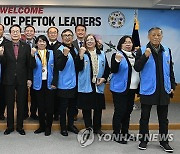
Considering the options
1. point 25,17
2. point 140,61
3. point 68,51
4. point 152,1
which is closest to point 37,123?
point 68,51

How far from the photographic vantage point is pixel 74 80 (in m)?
3.58

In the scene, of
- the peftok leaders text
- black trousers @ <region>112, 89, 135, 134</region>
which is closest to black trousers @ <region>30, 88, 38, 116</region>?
black trousers @ <region>112, 89, 135, 134</region>

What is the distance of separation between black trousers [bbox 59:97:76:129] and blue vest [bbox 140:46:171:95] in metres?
1.01

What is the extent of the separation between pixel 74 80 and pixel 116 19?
2585 mm

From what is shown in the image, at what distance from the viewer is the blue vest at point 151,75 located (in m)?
3.10

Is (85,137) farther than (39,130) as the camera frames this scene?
No

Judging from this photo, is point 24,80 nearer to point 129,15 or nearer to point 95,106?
point 95,106

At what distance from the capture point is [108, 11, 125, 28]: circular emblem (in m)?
5.71

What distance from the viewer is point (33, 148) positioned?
10.6 ft

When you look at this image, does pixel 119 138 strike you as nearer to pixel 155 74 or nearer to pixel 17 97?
pixel 155 74

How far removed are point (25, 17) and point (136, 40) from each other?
2266 millimetres

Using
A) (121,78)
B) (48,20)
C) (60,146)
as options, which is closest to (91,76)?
(121,78)

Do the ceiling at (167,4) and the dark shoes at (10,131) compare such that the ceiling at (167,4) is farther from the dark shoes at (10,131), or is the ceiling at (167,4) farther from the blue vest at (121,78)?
the dark shoes at (10,131)

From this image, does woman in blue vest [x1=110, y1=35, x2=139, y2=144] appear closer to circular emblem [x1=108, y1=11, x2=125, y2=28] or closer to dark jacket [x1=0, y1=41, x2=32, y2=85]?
dark jacket [x1=0, y1=41, x2=32, y2=85]
